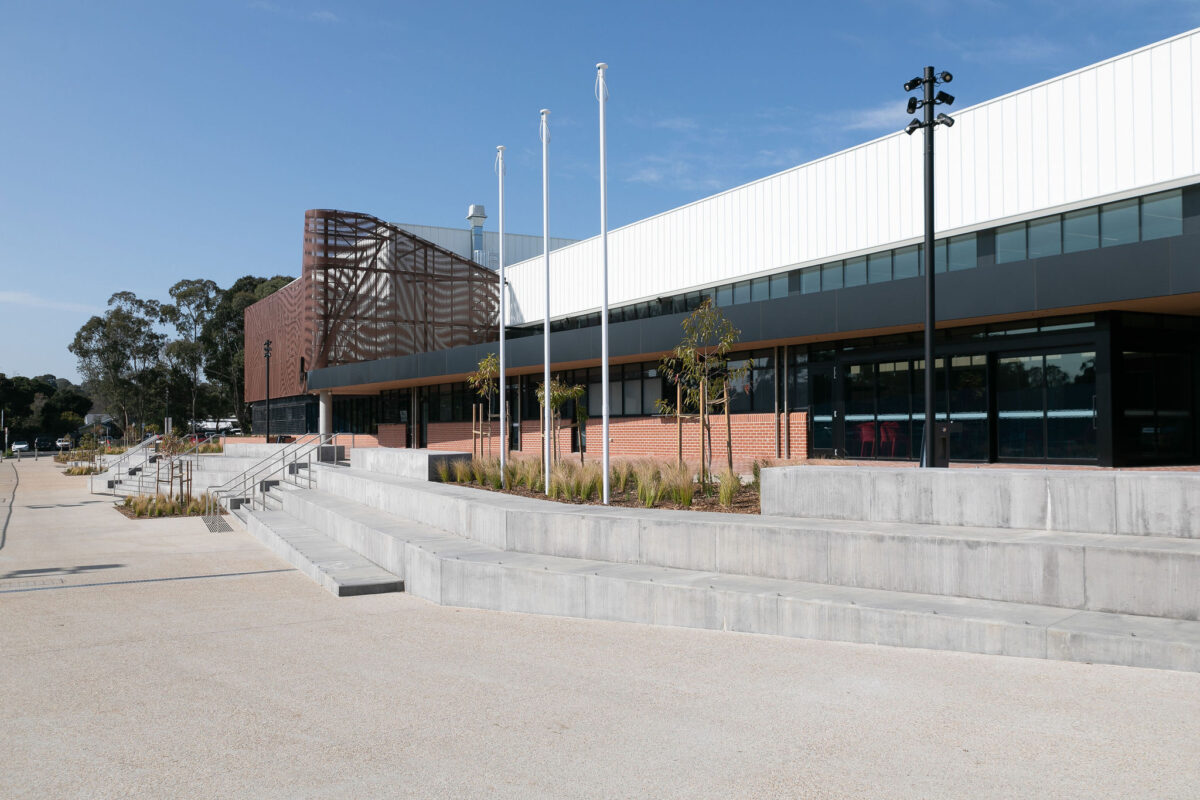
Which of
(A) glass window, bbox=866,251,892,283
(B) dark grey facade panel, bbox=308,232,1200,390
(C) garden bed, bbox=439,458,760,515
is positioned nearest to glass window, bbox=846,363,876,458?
(B) dark grey facade panel, bbox=308,232,1200,390

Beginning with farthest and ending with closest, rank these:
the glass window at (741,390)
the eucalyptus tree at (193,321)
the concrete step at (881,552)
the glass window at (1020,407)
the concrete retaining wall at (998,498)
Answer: the eucalyptus tree at (193,321)
the glass window at (741,390)
the glass window at (1020,407)
the concrete retaining wall at (998,498)
the concrete step at (881,552)

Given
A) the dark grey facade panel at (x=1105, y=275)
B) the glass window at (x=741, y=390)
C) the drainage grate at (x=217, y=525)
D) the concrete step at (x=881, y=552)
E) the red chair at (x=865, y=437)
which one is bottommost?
the drainage grate at (x=217, y=525)

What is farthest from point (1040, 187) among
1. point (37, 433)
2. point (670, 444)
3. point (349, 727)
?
point (37, 433)

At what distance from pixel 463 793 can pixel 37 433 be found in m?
128

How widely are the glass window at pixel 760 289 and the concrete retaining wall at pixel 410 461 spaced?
1101cm

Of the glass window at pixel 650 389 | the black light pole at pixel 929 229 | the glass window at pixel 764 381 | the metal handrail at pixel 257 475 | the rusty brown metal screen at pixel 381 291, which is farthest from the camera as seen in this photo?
the rusty brown metal screen at pixel 381 291

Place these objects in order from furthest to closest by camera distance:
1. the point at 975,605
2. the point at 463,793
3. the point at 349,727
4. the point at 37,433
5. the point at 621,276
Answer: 1. the point at 37,433
2. the point at 621,276
3. the point at 975,605
4. the point at 349,727
5. the point at 463,793

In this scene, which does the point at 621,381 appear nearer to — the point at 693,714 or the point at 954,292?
the point at 954,292

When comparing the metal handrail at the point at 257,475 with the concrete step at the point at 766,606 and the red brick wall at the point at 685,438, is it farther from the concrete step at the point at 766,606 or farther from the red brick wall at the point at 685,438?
the concrete step at the point at 766,606

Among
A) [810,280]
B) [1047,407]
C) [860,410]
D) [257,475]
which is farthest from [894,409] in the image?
[257,475]

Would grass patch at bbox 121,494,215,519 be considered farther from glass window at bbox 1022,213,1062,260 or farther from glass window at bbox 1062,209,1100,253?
glass window at bbox 1062,209,1100,253

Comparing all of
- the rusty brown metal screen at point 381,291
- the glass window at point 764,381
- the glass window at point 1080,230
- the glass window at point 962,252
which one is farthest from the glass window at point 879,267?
the rusty brown metal screen at point 381,291

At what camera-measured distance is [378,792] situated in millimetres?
4773

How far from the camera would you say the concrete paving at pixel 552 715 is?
4891 mm
